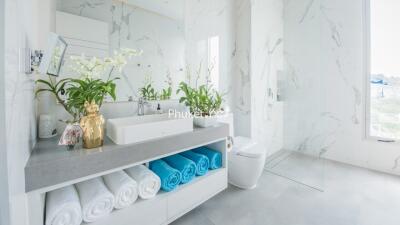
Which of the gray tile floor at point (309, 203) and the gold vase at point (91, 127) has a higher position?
the gold vase at point (91, 127)

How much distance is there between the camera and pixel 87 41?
1510mm

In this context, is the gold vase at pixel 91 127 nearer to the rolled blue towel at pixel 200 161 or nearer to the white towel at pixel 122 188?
the white towel at pixel 122 188

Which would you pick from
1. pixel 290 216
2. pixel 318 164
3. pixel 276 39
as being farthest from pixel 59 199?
pixel 276 39

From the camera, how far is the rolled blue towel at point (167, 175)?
143 centimetres

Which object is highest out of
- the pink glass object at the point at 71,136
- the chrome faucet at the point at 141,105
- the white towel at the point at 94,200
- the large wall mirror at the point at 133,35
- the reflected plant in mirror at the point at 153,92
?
the large wall mirror at the point at 133,35

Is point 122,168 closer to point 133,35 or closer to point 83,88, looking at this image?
point 83,88

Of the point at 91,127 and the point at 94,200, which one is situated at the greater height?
the point at 91,127

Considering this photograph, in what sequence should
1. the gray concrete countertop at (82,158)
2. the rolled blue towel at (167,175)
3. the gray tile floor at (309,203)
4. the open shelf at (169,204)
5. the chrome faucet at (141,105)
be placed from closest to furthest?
the gray concrete countertop at (82,158), the open shelf at (169,204), the rolled blue towel at (167,175), the gray tile floor at (309,203), the chrome faucet at (141,105)

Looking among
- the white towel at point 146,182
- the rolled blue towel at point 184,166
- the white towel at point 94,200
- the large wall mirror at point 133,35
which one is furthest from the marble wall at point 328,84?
the white towel at point 94,200

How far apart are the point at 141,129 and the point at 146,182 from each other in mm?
386

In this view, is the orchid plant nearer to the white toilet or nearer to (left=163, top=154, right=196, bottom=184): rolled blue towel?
(left=163, top=154, right=196, bottom=184): rolled blue towel

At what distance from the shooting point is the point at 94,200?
3.67 feet

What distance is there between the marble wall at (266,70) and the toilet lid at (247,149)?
20.3 inches

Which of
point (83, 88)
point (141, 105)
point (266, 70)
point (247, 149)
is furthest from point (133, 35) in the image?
point (266, 70)
